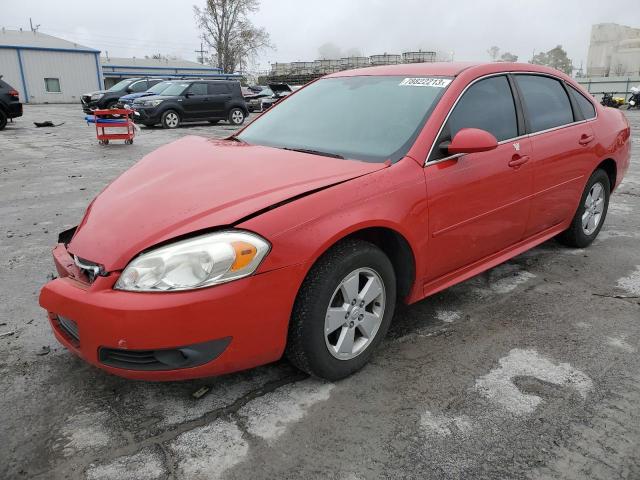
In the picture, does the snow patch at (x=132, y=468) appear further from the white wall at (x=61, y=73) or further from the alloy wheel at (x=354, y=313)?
the white wall at (x=61, y=73)

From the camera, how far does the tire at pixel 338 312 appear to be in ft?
7.51

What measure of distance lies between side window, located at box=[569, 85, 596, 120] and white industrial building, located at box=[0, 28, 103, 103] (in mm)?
42441

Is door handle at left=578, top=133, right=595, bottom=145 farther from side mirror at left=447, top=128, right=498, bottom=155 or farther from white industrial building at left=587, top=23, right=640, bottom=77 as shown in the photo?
white industrial building at left=587, top=23, right=640, bottom=77

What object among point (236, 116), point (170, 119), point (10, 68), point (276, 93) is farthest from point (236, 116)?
point (10, 68)

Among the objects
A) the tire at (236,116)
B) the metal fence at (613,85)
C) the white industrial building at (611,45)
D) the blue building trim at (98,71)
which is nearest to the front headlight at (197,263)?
the tire at (236,116)

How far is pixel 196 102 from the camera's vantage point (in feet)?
56.1

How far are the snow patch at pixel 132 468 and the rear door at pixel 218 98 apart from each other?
54.5 feet

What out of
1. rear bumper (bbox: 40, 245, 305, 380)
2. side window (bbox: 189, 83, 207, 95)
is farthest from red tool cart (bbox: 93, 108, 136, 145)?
rear bumper (bbox: 40, 245, 305, 380)

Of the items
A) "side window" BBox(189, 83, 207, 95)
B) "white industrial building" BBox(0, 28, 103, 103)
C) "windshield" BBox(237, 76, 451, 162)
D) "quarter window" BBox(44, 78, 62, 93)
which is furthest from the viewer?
"quarter window" BBox(44, 78, 62, 93)

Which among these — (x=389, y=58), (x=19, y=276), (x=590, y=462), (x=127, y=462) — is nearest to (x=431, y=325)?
(x=590, y=462)

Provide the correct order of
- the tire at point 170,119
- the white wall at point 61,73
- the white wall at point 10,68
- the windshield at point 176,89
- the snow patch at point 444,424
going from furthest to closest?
1. the white wall at point 61,73
2. the white wall at point 10,68
3. the windshield at point 176,89
4. the tire at point 170,119
5. the snow patch at point 444,424

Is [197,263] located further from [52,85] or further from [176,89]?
[52,85]

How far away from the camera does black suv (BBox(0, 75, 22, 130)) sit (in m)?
15.2

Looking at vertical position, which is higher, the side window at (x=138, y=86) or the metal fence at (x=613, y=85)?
the side window at (x=138, y=86)
